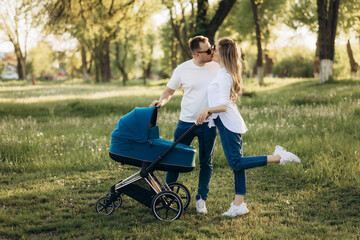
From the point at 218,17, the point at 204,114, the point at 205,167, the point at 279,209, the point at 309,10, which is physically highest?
the point at 309,10

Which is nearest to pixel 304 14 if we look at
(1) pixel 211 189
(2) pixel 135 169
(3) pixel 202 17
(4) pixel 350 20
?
(4) pixel 350 20

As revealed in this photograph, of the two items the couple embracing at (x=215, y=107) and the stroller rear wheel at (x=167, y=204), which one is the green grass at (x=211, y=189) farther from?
the couple embracing at (x=215, y=107)

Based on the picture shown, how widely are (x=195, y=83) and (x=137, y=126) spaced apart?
2.95ft

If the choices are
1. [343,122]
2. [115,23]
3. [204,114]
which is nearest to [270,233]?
[204,114]

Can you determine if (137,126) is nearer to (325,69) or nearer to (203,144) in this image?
(203,144)

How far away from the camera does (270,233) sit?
424cm

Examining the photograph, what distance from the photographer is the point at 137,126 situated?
173 inches

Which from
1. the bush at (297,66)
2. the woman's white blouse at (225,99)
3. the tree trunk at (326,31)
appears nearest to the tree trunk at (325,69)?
the tree trunk at (326,31)

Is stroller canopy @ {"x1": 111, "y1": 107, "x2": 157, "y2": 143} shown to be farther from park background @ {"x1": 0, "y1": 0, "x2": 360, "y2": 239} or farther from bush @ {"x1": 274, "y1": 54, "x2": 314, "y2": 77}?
bush @ {"x1": 274, "y1": 54, "x2": 314, "y2": 77}

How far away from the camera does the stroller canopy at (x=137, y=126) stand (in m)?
4.38

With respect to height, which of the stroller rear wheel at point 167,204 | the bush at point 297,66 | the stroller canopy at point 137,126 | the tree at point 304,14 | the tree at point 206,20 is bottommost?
the stroller rear wheel at point 167,204

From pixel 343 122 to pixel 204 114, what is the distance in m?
6.66

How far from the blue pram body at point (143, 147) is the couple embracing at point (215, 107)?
357 millimetres

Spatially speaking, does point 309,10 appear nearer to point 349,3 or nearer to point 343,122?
point 349,3
